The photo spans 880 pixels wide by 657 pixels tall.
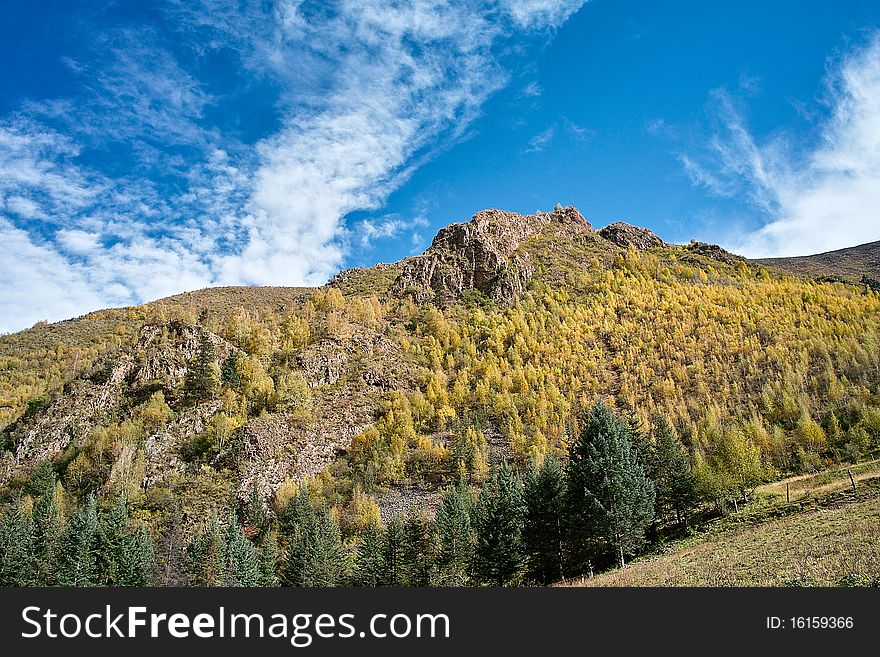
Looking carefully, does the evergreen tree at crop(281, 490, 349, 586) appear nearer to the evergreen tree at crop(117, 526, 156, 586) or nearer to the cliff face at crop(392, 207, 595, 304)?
the evergreen tree at crop(117, 526, 156, 586)

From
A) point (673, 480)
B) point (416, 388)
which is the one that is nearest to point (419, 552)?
point (673, 480)

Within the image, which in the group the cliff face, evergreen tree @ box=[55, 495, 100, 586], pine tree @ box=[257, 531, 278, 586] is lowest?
pine tree @ box=[257, 531, 278, 586]

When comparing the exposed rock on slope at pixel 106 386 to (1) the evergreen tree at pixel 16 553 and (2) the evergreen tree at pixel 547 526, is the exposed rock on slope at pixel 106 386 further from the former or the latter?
(2) the evergreen tree at pixel 547 526

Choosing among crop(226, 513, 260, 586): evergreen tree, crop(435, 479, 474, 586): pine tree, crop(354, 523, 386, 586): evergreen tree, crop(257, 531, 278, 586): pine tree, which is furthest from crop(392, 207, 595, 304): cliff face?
crop(435, 479, 474, 586): pine tree

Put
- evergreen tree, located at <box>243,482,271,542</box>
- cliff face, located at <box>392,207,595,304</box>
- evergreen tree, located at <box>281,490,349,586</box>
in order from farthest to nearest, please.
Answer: cliff face, located at <box>392,207,595,304</box>, evergreen tree, located at <box>243,482,271,542</box>, evergreen tree, located at <box>281,490,349,586</box>

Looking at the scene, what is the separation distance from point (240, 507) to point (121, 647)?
2219 inches

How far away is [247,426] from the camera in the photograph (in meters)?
73.0

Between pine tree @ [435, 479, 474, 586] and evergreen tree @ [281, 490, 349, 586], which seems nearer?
pine tree @ [435, 479, 474, 586]

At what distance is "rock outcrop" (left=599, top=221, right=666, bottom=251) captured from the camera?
172 metres

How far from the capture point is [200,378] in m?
81.9

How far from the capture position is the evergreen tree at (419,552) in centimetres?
4000

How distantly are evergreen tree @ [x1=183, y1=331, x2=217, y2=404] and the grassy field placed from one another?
230ft

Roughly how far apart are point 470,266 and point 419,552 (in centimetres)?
11267

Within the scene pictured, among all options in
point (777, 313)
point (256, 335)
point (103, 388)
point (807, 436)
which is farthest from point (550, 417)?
point (103, 388)
